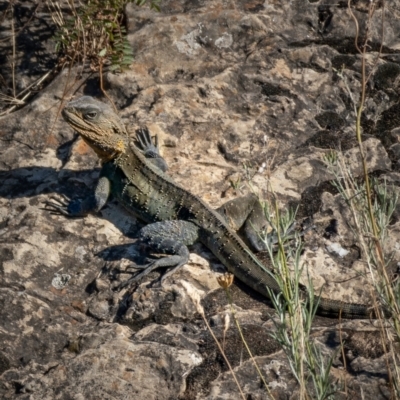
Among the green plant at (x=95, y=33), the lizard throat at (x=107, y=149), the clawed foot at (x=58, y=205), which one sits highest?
the green plant at (x=95, y=33)

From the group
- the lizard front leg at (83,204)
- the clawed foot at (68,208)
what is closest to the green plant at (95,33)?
the lizard front leg at (83,204)

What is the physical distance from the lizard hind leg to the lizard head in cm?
91

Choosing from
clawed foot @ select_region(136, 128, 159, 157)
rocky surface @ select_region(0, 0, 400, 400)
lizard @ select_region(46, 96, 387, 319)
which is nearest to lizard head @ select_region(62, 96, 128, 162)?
lizard @ select_region(46, 96, 387, 319)

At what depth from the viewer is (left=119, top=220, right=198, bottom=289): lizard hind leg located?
17.0 ft

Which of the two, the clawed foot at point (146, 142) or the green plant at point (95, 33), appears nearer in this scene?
the clawed foot at point (146, 142)

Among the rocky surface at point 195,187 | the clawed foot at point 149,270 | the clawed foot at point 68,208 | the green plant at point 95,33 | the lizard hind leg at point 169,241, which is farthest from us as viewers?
the green plant at point 95,33

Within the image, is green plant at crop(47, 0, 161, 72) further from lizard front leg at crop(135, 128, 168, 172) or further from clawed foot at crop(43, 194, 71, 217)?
clawed foot at crop(43, 194, 71, 217)

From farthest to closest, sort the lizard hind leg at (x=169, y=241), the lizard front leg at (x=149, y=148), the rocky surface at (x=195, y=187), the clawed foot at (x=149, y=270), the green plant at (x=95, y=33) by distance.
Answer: the green plant at (x=95, y=33) → the lizard front leg at (x=149, y=148) → the lizard hind leg at (x=169, y=241) → the clawed foot at (x=149, y=270) → the rocky surface at (x=195, y=187)

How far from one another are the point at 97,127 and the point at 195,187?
3.17 feet

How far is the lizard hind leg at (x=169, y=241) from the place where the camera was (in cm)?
518

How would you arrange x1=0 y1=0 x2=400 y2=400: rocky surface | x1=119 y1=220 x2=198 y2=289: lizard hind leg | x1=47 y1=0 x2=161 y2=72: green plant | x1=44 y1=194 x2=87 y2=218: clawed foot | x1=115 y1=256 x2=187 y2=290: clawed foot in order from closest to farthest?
x1=0 y1=0 x2=400 y2=400: rocky surface, x1=115 y1=256 x2=187 y2=290: clawed foot, x1=119 y1=220 x2=198 y2=289: lizard hind leg, x1=44 y1=194 x2=87 y2=218: clawed foot, x1=47 y1=0 x2=161 y2=72: green plant

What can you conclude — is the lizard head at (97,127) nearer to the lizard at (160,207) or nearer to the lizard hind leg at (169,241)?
the lizard at (160,207)

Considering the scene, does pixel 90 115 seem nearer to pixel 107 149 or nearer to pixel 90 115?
pixel 90 115

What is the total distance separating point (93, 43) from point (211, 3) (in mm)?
1224
